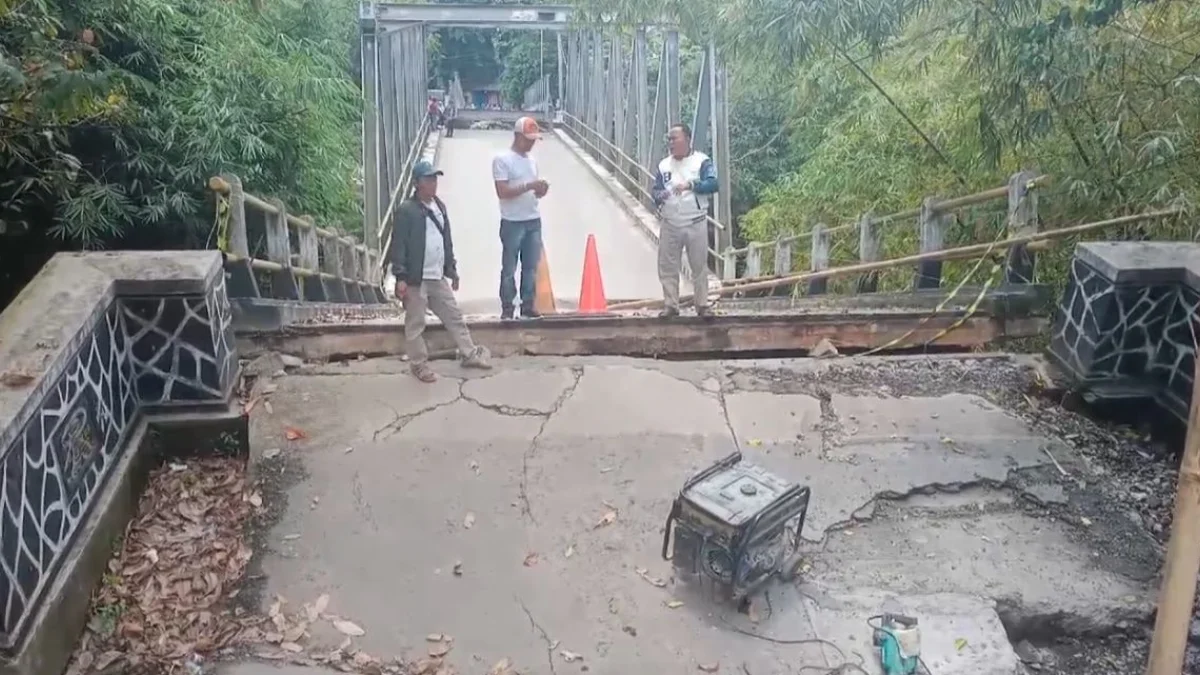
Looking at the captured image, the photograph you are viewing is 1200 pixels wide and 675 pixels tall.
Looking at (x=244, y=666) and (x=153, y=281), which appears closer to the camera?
(x=244, y=666)

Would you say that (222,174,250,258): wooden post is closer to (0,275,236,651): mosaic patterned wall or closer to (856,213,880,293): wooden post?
(0,275,236,651): mosaic patterned wall

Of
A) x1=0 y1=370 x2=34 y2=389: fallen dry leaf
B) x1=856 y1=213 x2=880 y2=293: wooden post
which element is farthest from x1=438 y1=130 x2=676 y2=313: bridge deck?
x1=0 y1=370 x2=34 y2=389: fallen dry leaf

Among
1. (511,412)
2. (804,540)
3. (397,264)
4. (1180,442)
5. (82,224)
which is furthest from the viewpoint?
(82,224)

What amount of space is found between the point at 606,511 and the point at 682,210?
302 centimetres

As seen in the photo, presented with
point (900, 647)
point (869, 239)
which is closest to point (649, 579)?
point (900, 647)

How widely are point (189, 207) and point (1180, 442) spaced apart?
695 centimetres

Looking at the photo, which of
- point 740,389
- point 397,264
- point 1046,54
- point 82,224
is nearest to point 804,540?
point 740,389

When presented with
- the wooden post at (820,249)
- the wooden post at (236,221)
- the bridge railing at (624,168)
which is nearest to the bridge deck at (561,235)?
the bridge railing at (624,168)

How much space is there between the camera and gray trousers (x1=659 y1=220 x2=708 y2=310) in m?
6.66

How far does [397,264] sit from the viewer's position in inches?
203

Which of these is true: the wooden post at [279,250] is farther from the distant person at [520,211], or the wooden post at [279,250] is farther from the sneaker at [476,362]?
the sneaker at [476,362]

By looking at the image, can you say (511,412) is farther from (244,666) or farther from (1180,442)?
(1180,442)

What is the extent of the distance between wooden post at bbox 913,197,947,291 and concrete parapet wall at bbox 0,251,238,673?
16.1 ft

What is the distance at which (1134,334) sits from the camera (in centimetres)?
476
